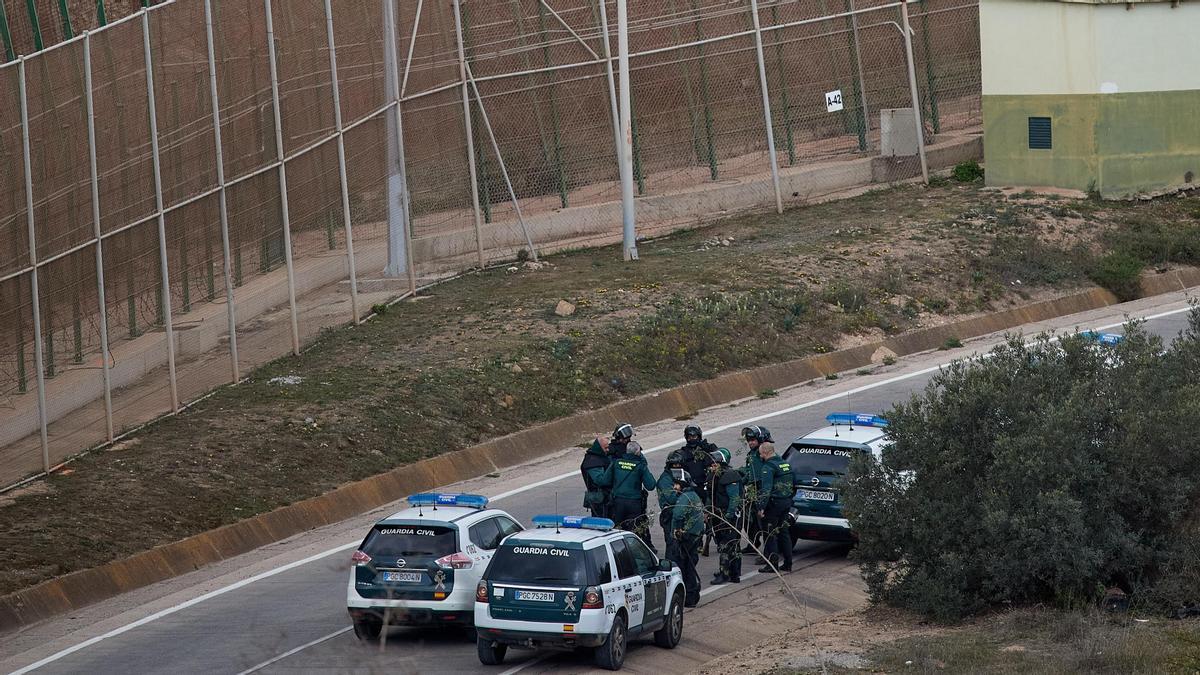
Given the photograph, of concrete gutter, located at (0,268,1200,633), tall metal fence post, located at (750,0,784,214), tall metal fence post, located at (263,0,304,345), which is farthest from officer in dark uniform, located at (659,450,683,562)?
tall metal fence post, located at (750,0,784,214)

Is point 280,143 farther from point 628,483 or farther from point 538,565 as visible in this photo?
point 538,565

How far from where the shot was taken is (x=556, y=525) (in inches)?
631

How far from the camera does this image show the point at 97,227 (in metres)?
23.0

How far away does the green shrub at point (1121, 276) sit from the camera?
114 feet

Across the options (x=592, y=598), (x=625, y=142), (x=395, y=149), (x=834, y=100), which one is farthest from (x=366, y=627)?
(x=834, y=100)

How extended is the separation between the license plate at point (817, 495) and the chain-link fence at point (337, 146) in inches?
392

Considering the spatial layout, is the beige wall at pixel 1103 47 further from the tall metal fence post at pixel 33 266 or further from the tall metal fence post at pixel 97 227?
the tall metal fence post at pixel 33 266

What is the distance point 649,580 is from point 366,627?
2826 millimetres

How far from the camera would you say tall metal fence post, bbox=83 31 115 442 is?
897 inches

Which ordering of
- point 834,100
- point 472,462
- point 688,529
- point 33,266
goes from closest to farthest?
point 688,529 < point 33,266 < point 472,462 < point 834,100

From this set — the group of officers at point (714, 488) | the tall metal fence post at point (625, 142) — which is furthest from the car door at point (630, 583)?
the tall metal fence post at point (625, 142)

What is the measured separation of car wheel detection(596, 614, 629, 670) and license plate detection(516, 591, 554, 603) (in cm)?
65

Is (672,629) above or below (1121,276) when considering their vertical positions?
below

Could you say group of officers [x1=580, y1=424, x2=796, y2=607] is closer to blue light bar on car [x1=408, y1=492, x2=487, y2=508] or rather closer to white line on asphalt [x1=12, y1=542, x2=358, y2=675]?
blue light bar on car [x1=408, y1=492, x2=487, y2=508]
